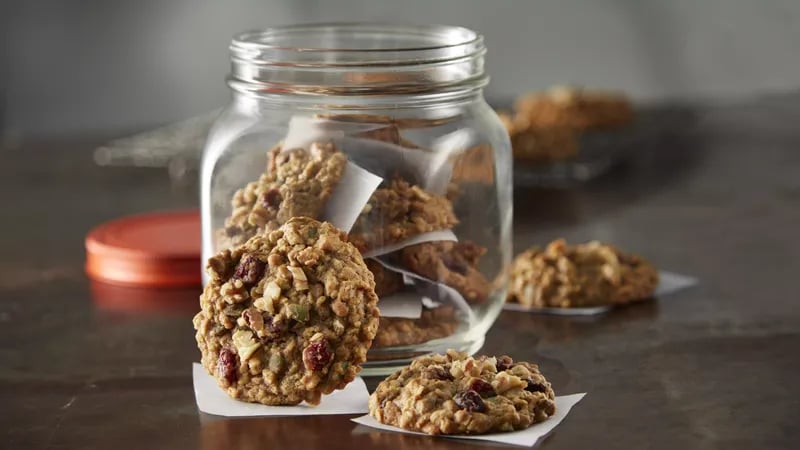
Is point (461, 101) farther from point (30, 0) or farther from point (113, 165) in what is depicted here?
point (30, 0)

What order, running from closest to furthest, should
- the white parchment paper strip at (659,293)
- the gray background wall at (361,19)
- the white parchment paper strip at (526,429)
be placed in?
1. the white parchment paper strip at (526,429)
2. the white parchment paper strip at (659,293)
3. the gray background wall at (361,19)

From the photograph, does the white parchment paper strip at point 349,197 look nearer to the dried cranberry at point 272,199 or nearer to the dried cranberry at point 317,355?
the dried cranberry at point 272,199

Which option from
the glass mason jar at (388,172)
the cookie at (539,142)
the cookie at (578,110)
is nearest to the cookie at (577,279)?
the glass mason jar at (388,172)

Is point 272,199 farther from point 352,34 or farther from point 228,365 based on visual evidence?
point 352,34

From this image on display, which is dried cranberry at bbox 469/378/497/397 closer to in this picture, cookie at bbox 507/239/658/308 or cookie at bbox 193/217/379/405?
cookie at bbox 193/217/379/405

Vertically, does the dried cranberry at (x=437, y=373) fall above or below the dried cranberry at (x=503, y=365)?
above
